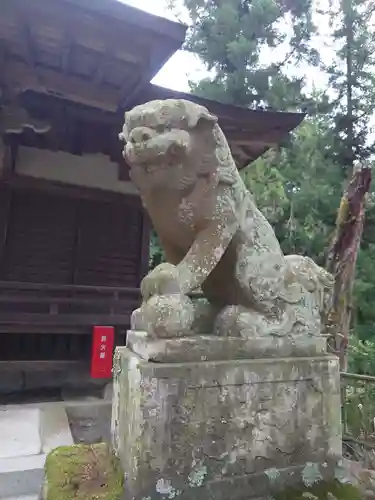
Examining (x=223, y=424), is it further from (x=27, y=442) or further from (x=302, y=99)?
(x=302, y=99)

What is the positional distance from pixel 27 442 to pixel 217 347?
3.02m

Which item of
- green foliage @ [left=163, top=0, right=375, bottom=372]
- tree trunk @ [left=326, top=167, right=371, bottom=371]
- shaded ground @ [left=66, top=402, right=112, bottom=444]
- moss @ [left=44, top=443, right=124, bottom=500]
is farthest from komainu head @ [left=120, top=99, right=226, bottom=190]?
green foliage @ [left=163, top=0, right=375, bottom=372]

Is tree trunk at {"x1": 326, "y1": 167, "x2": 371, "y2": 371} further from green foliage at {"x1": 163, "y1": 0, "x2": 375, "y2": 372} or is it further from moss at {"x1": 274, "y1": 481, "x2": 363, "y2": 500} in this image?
green foliage at {"x1": 163, "y1": 0, "x2": 375, "y2": 372}

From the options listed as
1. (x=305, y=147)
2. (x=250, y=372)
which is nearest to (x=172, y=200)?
(x=250, y=372)

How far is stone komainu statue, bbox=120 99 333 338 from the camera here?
1.78 m

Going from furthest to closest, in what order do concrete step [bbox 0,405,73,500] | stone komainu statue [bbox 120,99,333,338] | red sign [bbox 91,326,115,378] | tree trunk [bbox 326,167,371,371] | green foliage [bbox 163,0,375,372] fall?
green foliage [bbox 163,0,375,372] → red sign [bbox 91,326,115,378] → tree trunk [bbox 326,167,371,371] → concrete step [bbox 0,405,73,500] → stone komainu statue [bbox 120,99,333,338]

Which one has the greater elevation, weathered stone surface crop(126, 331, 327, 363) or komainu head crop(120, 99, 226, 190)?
komainu head crop(120, 99, 226, 190)

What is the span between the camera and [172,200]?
1910 mm

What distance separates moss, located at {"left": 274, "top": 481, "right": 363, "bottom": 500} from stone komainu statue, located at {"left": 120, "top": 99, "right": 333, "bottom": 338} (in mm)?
669

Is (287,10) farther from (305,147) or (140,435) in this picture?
(140,435)

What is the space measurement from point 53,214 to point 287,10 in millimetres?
10798

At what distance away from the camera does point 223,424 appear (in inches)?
71.3

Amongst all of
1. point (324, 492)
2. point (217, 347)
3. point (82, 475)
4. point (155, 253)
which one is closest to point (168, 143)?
point (217, 347)

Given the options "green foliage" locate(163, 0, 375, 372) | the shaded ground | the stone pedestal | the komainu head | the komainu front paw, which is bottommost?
the shaded ground
